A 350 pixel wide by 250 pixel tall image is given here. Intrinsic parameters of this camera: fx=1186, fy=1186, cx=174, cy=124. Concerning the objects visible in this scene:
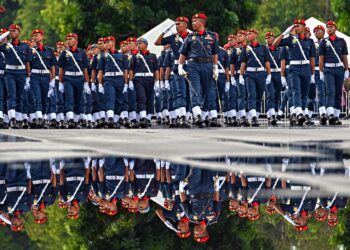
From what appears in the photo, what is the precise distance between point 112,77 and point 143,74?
2.06 feet

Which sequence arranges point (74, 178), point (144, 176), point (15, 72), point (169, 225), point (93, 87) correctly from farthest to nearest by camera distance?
point (93, 87)
point (15, 72)
point (144, 176)
point (74, 178)
point (169, 225)

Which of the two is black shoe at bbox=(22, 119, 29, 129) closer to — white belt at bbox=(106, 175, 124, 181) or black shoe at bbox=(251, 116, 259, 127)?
black shoe at bbox=(251, 116, 259, 127)

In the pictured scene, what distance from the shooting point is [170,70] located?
76.5ft

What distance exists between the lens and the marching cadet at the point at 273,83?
23.5 metres

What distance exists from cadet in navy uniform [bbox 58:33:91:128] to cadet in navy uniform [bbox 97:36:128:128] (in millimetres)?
338

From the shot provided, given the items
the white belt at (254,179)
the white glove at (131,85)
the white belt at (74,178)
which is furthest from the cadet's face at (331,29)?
the white belt at (254,179)

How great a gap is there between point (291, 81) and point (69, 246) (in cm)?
1470

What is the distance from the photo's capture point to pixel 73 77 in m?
23.7

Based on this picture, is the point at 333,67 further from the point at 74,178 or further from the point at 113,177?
the point at 74,178

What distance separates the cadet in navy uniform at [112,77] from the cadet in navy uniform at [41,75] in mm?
1008

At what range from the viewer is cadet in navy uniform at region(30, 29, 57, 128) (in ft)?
75.0

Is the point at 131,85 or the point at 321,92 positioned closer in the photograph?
the point at 321,92

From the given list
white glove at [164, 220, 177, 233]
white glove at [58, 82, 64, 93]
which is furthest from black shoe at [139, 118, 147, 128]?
white glove at [164, 220, 177, 233]

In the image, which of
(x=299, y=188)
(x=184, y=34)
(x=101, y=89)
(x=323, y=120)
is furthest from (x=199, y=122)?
(x=299, y=188)
